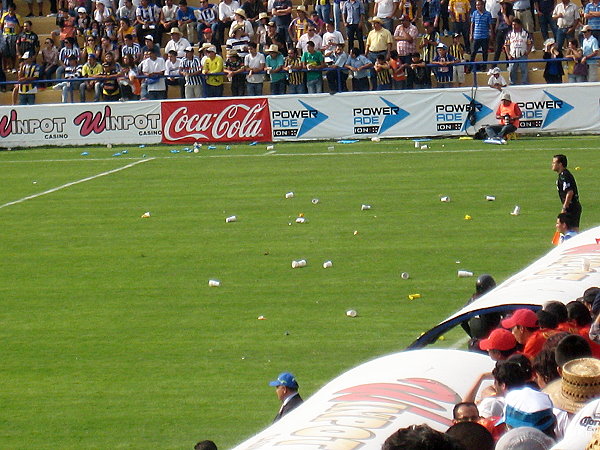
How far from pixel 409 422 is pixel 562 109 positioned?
24.7m

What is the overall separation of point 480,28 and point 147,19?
12.1 meters

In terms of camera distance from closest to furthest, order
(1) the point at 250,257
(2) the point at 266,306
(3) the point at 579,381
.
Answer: (3) the point at 579,381 → (2) the point at 266,306 → (1) the point at 250,257

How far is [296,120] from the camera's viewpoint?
106 ft

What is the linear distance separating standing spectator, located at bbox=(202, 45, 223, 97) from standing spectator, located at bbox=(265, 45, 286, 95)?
1.55 m

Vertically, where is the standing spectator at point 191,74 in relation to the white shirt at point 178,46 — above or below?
below

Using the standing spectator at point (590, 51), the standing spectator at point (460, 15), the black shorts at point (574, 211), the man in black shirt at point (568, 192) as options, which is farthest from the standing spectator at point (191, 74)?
the black shorts at point (574, 211)

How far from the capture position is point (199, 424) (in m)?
11.4

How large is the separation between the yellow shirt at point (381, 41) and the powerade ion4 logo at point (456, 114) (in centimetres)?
451

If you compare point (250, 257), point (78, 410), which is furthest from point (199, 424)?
point (250, 257)

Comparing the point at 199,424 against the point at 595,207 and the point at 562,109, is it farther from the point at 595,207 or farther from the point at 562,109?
the point at 562,109

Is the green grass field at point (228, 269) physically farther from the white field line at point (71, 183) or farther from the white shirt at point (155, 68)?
the white shirt at point (155, 68)

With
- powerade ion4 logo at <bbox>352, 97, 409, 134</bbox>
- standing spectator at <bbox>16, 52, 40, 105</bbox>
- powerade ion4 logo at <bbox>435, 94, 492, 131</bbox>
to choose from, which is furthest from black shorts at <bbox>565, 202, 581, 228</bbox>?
standing spectator at <bbox>16, 52, 40, 105</bbox>

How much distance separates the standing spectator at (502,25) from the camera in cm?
3541

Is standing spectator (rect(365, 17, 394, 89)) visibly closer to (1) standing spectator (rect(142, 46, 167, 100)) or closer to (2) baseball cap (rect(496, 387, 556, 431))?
(1) standing spectator (rect(142, 46, 167, 100))
